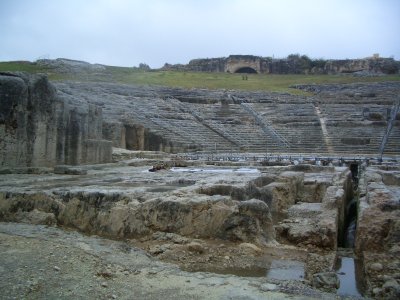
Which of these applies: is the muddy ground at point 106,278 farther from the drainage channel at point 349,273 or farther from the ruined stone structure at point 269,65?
the ruined stone structure at point 269,65

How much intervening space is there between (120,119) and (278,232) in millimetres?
22954

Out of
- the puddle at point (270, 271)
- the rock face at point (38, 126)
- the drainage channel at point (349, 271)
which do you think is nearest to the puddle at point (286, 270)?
the puddle at point (270, 271)

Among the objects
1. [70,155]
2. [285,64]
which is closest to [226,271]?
[70,155]

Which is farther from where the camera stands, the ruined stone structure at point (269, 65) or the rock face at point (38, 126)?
the ruined stone structure at point (269, 65)

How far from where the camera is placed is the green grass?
158ft

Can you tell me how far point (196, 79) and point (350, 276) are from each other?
167 ft

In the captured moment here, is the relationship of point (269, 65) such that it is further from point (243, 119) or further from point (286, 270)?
point (286, 270)

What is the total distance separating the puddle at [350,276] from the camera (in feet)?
15.9

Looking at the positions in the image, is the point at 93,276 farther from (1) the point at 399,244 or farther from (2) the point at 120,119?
(2) the point at 120,119

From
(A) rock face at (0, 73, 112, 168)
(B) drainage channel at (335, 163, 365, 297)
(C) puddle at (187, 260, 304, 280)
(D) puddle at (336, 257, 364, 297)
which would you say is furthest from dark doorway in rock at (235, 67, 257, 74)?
(C) puddle at (187, 260, 304, 280)

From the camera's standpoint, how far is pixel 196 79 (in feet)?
180

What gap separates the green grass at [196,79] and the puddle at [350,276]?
42.2 meters

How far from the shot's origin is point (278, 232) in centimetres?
668

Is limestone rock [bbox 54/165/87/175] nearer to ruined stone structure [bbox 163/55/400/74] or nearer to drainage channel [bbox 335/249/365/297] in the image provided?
drainage channel [bbox 335/249/365/297]
